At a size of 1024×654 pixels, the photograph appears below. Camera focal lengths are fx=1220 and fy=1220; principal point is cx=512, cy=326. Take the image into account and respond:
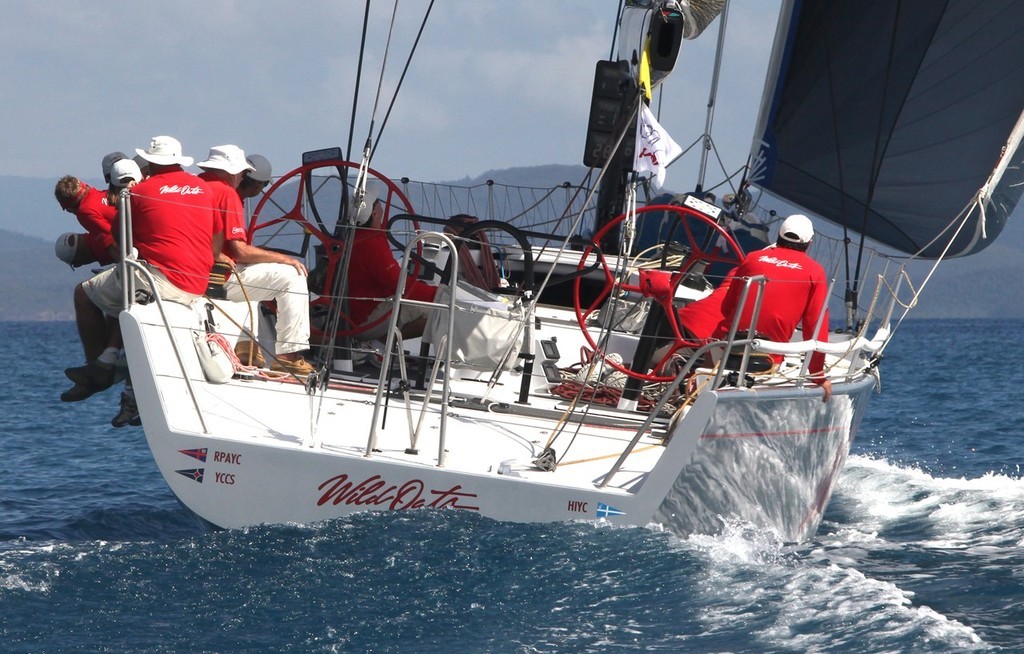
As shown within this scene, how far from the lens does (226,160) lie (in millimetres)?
6238

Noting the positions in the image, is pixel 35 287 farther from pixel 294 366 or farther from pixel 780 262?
pixel 780 262

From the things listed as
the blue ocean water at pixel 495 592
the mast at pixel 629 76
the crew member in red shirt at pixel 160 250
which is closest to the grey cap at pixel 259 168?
the crew member in red shirt at pixel 160 250

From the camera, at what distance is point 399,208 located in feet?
25.9

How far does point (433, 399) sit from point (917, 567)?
2.43m

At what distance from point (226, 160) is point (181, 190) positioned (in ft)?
1.55

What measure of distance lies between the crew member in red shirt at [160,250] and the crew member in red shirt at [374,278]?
1130mm

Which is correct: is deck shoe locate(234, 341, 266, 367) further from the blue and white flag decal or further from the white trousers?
the blue and white flag decal

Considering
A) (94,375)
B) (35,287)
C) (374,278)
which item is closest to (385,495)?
(94,375)

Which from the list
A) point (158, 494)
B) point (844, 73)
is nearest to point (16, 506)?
point (158, 494)

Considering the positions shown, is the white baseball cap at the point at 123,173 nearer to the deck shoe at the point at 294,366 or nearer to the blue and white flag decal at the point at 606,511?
the deck shoe at the point at 294,366

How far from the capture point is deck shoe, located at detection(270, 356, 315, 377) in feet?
20.4

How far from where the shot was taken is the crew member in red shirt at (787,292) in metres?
5.62

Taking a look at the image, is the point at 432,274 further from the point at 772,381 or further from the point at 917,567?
the point at 917,567

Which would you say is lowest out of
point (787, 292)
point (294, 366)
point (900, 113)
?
point (294, 366)
